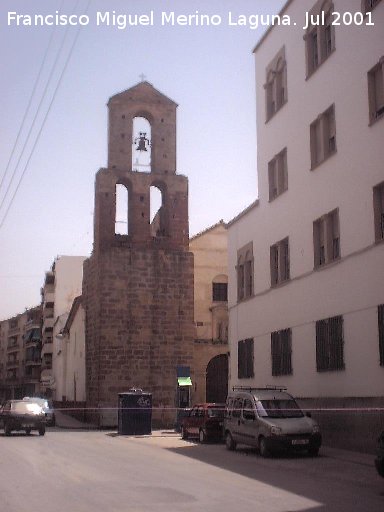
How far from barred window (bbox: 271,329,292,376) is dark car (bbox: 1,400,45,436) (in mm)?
10025

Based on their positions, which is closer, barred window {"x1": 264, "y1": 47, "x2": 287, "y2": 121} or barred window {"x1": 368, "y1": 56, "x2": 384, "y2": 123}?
barred window {"x1": 368, "y1": 56, "x2": 384, "y2": 123}

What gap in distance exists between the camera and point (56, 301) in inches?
3174

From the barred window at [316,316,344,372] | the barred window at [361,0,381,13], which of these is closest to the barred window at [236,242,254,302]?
the barred window at [316,316,344,372]

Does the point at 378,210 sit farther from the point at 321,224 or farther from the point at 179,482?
the point at 179,482

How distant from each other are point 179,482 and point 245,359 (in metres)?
16.2

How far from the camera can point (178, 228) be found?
41219 mm

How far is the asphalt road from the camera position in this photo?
10562 mm

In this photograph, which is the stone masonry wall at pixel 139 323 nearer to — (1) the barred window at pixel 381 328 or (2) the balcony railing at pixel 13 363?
(1) the barred window at pixel 381 328

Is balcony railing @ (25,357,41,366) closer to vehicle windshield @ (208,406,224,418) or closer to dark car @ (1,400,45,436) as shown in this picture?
dark car @ (1,400,45,436)

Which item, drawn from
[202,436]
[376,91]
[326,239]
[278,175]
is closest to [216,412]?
[202,436]

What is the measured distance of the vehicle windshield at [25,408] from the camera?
2903cm

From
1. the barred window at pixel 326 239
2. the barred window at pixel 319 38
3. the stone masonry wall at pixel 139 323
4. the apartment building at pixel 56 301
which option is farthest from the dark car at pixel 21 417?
the apartment building at pixel 56 301

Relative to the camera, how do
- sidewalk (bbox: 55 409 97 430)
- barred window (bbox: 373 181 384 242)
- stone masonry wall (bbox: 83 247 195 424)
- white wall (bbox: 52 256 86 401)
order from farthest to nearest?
white wall (bbox: 52 256 86 401) < stone masonry wall (bbox: 83 247 195 424) < sidewalk (bbox: 55 409 97 430) < barred window (bbox: 373 181 384 242)

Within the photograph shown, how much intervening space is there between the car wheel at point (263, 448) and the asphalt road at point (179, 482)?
274 millimetres
